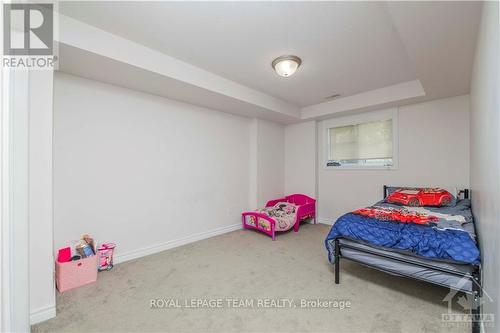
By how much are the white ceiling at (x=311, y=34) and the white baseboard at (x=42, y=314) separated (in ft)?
7.84

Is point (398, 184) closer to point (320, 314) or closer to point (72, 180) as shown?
point (320, 314)

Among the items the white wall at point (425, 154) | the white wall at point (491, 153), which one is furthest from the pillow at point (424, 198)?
the white wall at point (491, 153)

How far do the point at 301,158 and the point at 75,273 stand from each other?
4104 mm

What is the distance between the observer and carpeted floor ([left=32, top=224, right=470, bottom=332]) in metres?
1.65

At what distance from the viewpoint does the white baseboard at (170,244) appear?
2.77 metres

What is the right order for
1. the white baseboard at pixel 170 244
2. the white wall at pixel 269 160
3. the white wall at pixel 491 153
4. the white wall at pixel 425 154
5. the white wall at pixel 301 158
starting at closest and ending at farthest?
the white wall at pixel 491 153 → the white baseboard at pixel 170 244 → the white wall at pixel 425 154 → the white wall at pixel 269 160 → the white wall at pixel 301 158

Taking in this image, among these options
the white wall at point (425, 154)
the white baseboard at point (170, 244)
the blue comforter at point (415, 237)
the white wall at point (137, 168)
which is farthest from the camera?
the white wall at point (425, 154)

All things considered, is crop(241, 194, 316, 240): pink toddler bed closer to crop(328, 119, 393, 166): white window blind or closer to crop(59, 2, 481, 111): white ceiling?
crop(328, 119, 393, 166): white window blind

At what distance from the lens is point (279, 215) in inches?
152

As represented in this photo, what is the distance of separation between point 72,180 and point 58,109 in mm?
779

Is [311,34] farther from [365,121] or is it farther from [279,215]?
[279,215]

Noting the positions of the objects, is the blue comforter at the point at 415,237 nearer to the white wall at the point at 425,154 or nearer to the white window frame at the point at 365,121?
the white wall at the point at 425,154

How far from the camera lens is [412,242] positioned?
1.79 metres

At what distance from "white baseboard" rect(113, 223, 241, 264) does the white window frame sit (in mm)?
2417
